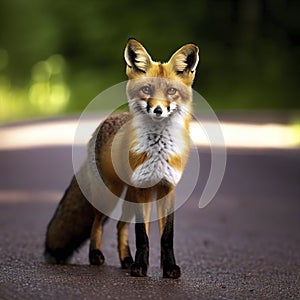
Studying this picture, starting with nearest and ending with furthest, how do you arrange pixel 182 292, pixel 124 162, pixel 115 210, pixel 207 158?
1. pixel 182 292
2. pixel 124 162
3. pixel 115 210
4. pixel 207 158

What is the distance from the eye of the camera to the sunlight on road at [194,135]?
15219mm

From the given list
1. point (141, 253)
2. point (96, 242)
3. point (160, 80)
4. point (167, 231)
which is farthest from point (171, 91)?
point (96, 242)

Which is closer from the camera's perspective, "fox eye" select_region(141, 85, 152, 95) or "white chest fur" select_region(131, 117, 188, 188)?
"fox eye" select_region(141, 85, 152, 95)

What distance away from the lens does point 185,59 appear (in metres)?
4.40

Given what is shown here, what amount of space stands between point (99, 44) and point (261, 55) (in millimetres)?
6376

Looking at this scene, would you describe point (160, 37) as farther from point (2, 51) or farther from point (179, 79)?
point (179, 79)

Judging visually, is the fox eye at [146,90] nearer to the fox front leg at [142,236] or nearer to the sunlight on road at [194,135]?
the fox front leg at [142,236]

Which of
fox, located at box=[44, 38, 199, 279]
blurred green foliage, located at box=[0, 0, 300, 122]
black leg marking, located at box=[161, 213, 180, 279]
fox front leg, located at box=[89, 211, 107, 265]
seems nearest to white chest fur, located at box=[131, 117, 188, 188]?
fox, located at box=[44, 38, 199, 279]

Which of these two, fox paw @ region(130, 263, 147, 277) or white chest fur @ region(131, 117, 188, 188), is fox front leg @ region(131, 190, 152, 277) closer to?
fox paw @ region(130, 263, 147, 277)

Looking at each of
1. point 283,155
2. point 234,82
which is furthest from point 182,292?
point 234,82

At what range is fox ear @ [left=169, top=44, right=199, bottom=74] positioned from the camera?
438cm

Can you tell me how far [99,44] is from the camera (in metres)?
31.8

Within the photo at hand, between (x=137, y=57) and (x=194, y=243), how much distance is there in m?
2.55

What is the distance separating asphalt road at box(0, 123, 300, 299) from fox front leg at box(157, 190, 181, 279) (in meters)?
0.06
